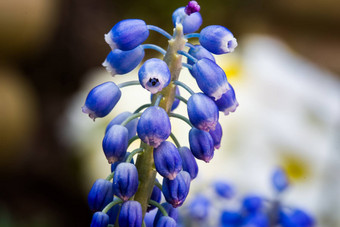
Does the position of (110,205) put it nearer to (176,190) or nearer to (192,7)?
(176,190)

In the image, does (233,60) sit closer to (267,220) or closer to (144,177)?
(267,220)

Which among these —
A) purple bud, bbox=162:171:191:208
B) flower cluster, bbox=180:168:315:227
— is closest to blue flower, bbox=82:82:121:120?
purple bud, bbox=162:171:191:208

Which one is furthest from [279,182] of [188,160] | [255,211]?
[188,160]

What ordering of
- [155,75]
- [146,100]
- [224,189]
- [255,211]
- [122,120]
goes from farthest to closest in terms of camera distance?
1. [146,100]
2. [224,189]
3. [255,211]
4. [122,120]
5. [155,75]

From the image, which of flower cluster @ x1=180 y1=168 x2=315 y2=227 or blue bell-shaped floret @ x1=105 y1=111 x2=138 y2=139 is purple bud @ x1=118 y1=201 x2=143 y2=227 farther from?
flower cluster @ x1=180 y1=168 x2=315 y2=227

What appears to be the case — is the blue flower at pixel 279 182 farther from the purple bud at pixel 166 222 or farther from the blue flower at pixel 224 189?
the purple bud at pixel 166 222

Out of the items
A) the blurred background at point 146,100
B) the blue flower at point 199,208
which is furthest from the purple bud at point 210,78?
the blurred background at point 146,100
